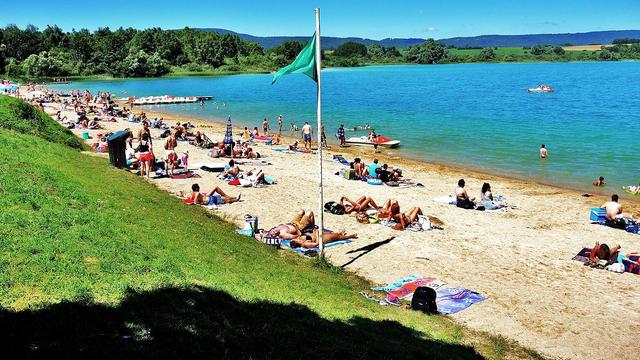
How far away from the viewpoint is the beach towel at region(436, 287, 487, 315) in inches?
389

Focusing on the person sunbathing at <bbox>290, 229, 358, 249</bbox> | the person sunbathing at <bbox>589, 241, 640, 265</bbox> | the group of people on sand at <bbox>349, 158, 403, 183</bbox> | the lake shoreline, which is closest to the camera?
the person sunbathing at <bbox>589, 241, 640, 265</bbox>

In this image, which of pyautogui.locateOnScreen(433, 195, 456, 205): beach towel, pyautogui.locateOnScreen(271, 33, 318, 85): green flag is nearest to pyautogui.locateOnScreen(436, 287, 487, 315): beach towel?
pyautogui.locateOnScreen(271, 33, 318, 85): green flag

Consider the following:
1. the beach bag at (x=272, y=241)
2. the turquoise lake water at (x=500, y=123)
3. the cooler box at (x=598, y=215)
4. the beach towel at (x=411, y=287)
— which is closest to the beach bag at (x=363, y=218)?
the beach bag at (x=272, y=241)

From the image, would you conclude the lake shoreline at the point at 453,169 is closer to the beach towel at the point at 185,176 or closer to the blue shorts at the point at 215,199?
the blue shorts at the point at 215,199

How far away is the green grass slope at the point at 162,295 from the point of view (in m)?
5.58

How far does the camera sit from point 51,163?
557 inches

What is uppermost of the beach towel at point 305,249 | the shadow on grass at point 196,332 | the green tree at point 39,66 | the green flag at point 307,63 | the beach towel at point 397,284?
the green tree at point 39,66

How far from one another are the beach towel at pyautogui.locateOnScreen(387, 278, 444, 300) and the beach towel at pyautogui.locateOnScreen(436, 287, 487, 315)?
0.33 meters

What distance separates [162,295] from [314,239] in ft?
21.9

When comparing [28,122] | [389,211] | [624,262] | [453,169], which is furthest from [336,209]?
[28,122]

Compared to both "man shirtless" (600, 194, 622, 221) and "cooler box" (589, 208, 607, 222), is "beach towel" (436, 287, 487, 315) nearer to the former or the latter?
"man shirtless" (600, 194, 622, 221)

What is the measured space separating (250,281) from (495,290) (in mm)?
5482

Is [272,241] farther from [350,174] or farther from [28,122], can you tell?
[28,122]

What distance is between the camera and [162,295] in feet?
22.4
